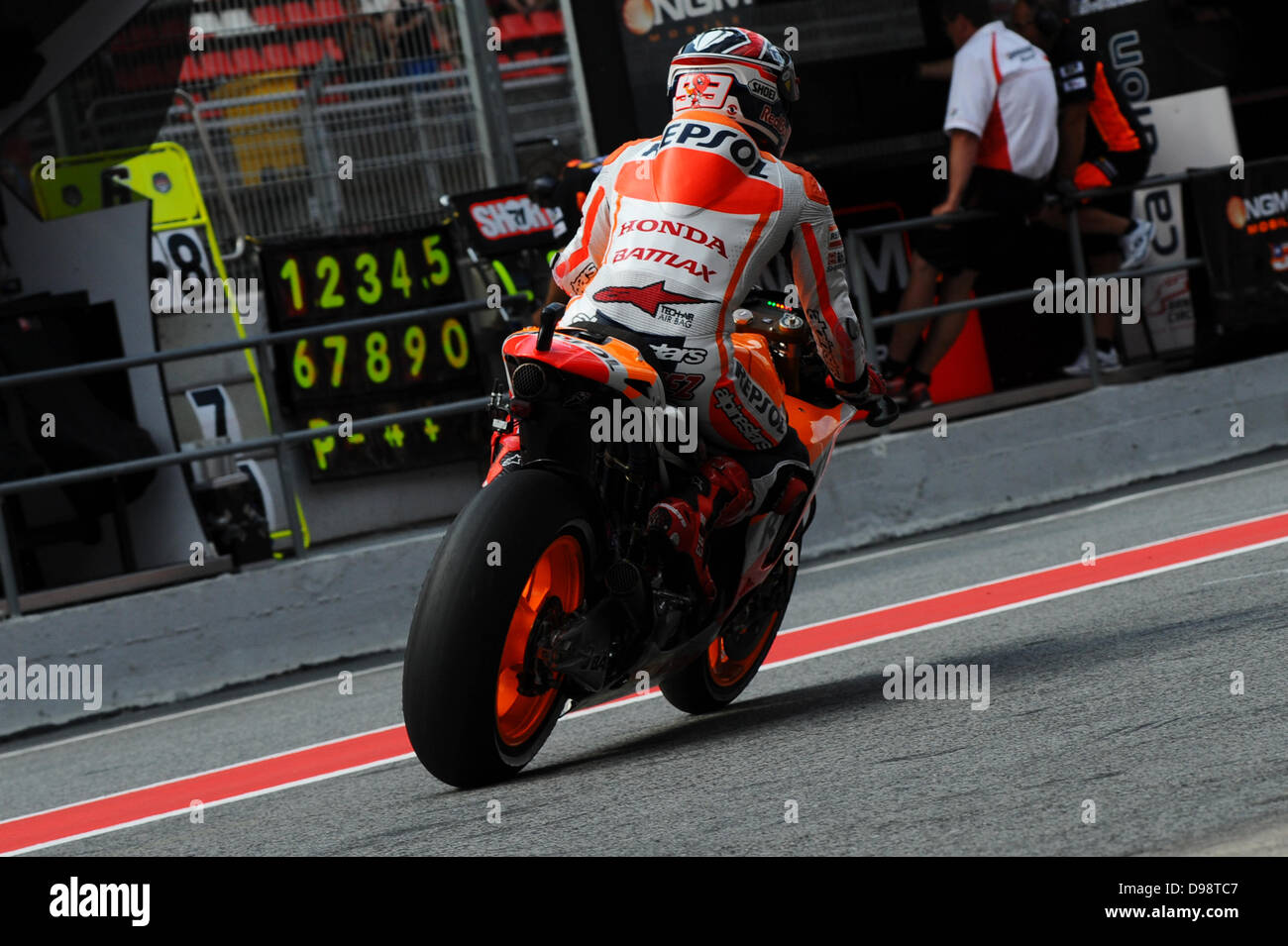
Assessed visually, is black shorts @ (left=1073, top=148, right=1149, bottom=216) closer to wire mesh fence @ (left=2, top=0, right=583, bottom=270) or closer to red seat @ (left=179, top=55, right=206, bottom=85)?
wire mesh fence @ (left=2, top=0, right=583, bottom=270)

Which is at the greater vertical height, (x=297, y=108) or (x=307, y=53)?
(x=307, y=53)

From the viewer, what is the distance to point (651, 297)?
530cm

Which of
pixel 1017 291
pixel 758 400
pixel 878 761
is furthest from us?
pixel 1017 291

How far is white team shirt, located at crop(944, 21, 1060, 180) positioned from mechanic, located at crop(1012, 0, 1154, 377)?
1.19 ft

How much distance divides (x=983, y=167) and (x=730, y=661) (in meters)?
5.98

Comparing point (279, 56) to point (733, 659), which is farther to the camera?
point (279, 56)

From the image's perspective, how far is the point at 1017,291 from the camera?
11383 millimetres

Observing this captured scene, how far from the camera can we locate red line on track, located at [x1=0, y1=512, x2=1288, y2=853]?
5938 mm

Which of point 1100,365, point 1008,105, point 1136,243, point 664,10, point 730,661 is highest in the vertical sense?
point 664,10
